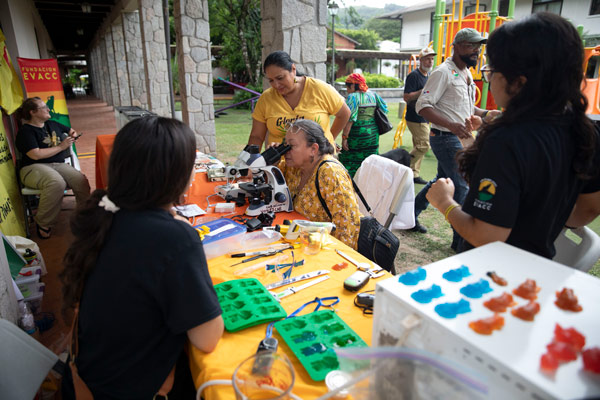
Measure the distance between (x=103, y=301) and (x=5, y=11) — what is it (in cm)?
576

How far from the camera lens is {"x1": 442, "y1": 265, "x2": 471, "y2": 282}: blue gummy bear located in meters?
0.89

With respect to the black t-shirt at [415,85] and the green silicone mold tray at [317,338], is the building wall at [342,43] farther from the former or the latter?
the green silicone mold tray at [317,338]

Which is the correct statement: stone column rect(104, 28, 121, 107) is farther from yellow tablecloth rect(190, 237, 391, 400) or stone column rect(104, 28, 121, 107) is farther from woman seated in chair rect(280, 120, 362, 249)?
yellow tablecloth rect(190, 237, 391, 400)

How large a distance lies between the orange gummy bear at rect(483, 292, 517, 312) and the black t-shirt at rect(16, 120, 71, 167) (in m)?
4.41

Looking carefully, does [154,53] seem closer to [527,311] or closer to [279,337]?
[279,337]

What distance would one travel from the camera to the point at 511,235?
47.6 inches

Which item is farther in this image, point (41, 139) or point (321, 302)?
point (41, 139)

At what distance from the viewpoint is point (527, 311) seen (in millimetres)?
746

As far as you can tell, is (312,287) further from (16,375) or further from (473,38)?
(473,38)

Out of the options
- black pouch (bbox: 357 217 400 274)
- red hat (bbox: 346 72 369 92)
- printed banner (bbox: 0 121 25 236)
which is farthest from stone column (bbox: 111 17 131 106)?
black pouch (bbox: 357 217 400 274)

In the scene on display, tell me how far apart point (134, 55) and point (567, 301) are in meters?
11.6

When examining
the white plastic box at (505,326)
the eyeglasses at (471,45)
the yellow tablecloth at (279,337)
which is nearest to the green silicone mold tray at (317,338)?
the yellow tablecloth at (279,337)

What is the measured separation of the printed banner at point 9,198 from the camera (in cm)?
311

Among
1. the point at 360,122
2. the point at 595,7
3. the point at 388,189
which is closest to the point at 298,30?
the point at 360,122
